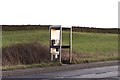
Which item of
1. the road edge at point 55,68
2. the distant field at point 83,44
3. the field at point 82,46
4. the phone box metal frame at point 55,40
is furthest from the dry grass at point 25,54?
the distant field at point 83,44

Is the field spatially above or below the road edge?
above

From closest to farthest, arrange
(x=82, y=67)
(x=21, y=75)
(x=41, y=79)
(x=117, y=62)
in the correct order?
1. (x=41, y=79)
2. (x=21, y=75)
3. (x=82, y=67)
4. (x=117, y=62)

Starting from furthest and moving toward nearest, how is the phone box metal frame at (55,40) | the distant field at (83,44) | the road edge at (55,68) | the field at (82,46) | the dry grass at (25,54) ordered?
the distant field at (83,44)
the field at (82,46)
the phone box metal frame at (55,40)
the dry grass at (25,54)
the road edge at (55,68)

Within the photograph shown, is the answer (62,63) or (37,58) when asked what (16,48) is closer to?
(37,58)

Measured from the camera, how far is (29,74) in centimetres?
1755

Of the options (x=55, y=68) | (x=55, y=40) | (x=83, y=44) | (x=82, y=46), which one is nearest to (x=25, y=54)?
(x=55, y=40)

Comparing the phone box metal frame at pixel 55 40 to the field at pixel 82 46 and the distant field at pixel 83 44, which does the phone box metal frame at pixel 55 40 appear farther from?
the distant field at pixel 83 44

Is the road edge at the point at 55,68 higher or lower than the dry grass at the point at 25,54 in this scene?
lower

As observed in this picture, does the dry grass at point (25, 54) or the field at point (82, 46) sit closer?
the dry grass at point (25, 54)

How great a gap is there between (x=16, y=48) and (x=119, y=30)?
41.2m

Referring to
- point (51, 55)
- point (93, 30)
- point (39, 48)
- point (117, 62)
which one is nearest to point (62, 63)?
point (51, 55)

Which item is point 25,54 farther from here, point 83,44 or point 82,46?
point 83,44

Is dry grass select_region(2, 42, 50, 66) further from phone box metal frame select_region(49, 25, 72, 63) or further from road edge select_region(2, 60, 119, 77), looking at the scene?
road edge select_region(2, 60, 119, 77)

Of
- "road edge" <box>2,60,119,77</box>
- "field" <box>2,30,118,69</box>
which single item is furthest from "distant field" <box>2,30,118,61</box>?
"road edge" <box>2,60,119,77</box>
